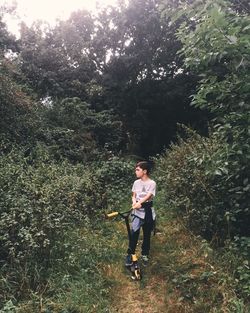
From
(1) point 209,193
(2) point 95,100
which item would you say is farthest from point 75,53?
(1) point 209,193

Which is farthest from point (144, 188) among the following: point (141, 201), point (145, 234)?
point (145, 234)

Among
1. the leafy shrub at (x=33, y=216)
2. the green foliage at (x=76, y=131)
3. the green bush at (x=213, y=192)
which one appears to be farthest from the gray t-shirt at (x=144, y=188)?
the green foliage at (x=76, y=131)

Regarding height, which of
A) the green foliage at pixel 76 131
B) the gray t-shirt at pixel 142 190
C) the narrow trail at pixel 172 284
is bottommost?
the narrow trail at pixel 172 284

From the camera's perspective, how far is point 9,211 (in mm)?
5973

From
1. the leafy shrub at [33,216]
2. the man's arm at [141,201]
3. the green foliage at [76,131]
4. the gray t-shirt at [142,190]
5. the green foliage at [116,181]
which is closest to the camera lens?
the leafy shrub at [33,216]

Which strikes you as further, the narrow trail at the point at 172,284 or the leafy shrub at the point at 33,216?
the leafy shrub at the point at 33,216

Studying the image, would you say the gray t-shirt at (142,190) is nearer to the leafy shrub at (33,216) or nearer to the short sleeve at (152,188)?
the short sleeve at (152,188)

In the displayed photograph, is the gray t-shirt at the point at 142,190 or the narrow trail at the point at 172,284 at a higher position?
the gray t-shirt at the point at 142,190

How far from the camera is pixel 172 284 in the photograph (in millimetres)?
5617

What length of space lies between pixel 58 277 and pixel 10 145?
5200mm

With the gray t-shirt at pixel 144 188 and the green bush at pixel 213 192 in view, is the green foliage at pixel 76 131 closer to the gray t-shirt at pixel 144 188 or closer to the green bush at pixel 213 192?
the green bush at pixel 213 192

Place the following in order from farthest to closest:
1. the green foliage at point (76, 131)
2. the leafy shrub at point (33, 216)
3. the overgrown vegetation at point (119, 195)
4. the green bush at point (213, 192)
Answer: the green foliage at point (76, 131)
the green bush at point (213, 192)
the leafy shrub at point (33, 216)
the overgrown vegetation at point (119, 195)

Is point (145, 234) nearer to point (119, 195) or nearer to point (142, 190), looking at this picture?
point (142, 190)

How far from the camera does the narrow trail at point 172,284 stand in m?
5.04
